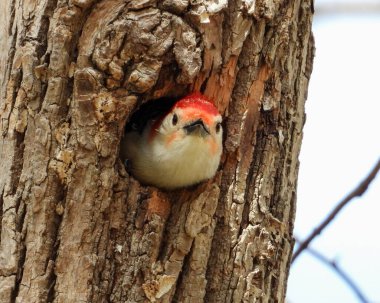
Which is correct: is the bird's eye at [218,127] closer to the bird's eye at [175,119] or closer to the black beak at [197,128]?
the black beak at [197,128]

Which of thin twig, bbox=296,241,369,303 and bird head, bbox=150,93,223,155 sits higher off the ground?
bird head, bbox=150,93,223,155

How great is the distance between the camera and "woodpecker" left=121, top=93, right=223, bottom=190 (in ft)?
10.8

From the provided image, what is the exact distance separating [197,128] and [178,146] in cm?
18

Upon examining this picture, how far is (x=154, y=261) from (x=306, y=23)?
4.68 feet

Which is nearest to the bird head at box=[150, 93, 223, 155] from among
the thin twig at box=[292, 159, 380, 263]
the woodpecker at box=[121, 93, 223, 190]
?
the woodpecker at box=[121, 93, 223, 190]

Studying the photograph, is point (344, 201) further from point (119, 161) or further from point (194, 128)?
point (119, 161)

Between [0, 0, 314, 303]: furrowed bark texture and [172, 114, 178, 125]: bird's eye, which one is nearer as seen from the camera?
[0, 0, 314, 303]: furrowed bark texture

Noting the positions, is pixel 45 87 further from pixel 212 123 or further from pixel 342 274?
pixel 342 274

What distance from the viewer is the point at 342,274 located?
3.81 meters

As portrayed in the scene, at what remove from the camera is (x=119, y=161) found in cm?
312

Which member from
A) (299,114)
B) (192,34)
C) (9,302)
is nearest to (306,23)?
(299,114)

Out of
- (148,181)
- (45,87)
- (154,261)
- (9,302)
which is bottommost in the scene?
(9,302)

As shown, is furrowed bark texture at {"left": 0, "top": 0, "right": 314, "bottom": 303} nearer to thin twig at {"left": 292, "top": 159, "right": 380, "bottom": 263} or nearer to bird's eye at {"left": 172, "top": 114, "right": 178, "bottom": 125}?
bird's eye at {"left": 172, "top": 114, "right": 178, "bottom": 125}

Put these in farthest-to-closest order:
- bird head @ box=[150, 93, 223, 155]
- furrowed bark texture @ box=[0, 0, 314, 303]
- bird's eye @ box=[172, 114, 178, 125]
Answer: bird's eye @ box=[172, 114, 178, 125]
bird head @ box=[150, 93, 223, 155]
furrowed bark texture @ box=[0, 0, 314, 303]
